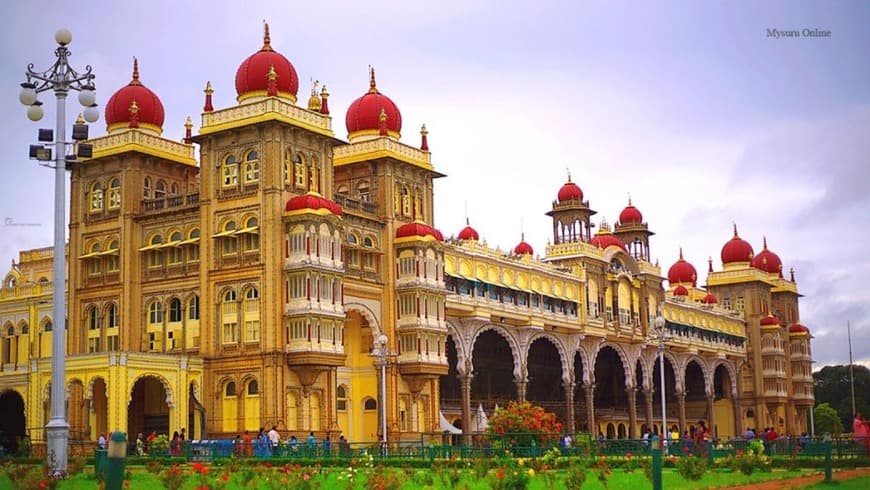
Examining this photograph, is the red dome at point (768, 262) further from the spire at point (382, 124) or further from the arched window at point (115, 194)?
the arched window at point (115, 194)

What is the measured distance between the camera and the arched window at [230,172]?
5338cm

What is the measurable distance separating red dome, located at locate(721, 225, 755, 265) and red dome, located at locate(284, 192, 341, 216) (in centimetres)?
6107

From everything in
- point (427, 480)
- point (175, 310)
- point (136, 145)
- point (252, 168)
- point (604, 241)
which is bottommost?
point (427, 480)

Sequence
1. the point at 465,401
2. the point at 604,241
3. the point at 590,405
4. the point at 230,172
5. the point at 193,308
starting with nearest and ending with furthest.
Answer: the point at 230,172 → the point at 193,308 → the point at 465,401 → the point at 590,405 → the point at 604,241

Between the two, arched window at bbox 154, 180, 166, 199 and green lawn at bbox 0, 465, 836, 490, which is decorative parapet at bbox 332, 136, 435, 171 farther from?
green lawn at bbox 0, 465, 836, 490

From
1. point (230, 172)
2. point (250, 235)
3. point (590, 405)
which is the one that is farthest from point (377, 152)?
point (590, 405)

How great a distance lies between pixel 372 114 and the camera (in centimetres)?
6094

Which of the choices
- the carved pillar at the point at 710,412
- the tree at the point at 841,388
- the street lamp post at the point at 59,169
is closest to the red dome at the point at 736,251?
the carved pillar at the point at 710,412

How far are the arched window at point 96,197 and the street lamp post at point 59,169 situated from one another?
1197 inches

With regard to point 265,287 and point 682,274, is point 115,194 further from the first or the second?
point 682,274

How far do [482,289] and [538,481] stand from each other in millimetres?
38161

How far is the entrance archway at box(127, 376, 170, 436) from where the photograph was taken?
179ft

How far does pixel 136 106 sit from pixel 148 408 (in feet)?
48.9

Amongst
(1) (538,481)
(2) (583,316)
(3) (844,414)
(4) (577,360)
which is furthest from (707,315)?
(1) (538,481)
